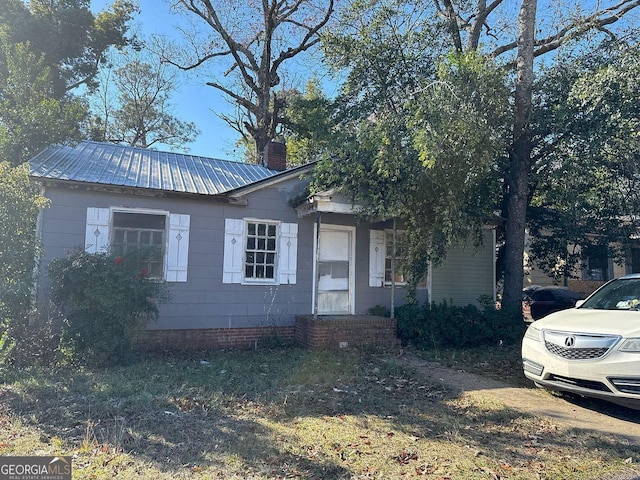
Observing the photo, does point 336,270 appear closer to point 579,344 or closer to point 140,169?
point 140,169

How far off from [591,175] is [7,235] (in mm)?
11491

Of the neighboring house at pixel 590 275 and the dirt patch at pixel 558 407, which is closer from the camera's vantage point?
the dirt patch at pixel 558 407

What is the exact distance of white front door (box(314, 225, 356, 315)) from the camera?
10250 millimetres

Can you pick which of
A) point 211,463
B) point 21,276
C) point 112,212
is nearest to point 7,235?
point 21,276

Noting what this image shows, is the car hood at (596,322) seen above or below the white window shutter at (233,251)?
below

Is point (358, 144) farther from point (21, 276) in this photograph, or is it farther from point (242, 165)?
point (21, 276)

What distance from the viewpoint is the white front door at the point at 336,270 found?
33.6 feet

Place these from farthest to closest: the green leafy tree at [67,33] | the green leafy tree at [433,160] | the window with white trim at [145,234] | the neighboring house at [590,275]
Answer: the neighboring house at [590,275]
the green leafy tree at [67,33]
the window with white trim at [145,234]
the green leafy tree at [433,160]

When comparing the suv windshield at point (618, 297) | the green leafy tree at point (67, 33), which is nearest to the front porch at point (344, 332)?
the suv windshield at point (618, 297)

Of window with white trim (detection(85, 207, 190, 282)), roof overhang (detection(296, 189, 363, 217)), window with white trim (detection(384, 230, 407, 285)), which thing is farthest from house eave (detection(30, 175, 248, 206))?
→ window with white trim (detection(384, 230, 407, 285))

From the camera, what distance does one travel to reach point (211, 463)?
3961mm

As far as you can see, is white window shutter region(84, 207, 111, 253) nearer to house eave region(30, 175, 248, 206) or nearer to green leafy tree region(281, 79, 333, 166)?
house eave region(30, 175, 248, 206)

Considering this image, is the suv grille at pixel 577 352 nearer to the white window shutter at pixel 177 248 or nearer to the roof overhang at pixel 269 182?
the roof overhang at pixel 269 182

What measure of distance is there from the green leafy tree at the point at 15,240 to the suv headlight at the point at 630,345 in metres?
7.99
